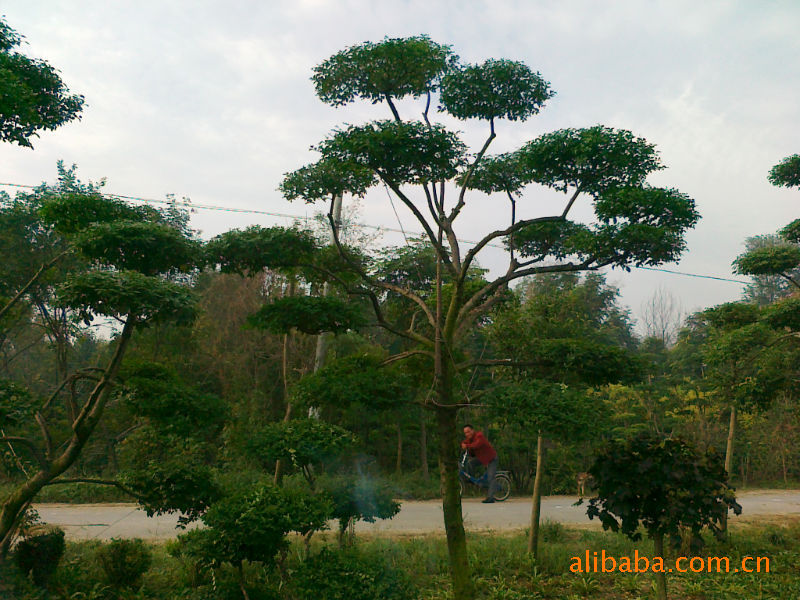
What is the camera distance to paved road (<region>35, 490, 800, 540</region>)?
7.49 meters

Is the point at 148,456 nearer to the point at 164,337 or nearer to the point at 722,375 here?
the point at 164,337

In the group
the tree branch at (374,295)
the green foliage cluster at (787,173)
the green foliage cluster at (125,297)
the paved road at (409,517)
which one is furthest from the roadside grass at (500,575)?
the green foliage cluster at (787,173)

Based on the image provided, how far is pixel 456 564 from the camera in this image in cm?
476

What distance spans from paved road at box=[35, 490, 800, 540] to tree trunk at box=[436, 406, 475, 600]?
277 centimetres

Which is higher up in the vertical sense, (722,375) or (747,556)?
(722,375)

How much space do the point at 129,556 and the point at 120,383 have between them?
1517 millimetres

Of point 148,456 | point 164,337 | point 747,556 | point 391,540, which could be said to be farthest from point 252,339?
point 747,556

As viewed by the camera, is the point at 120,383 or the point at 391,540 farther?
the point at 391,540

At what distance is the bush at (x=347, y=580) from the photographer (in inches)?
153

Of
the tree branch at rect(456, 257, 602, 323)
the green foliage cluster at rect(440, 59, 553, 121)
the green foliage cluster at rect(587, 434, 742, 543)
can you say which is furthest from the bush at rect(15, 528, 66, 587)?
the green foliage cluster at rect(440, 59, 553, 121)

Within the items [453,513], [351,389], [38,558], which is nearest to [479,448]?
[453,513]

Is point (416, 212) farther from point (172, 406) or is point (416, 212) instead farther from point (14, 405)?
point (14, 405)

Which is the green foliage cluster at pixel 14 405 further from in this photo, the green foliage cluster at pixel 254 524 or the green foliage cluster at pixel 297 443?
the green foliage cluster at pixel 297 443

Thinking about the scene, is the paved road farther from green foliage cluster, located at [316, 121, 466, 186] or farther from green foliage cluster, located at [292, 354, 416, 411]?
green foliage cluster, located at [316, 121, 466, 186]
